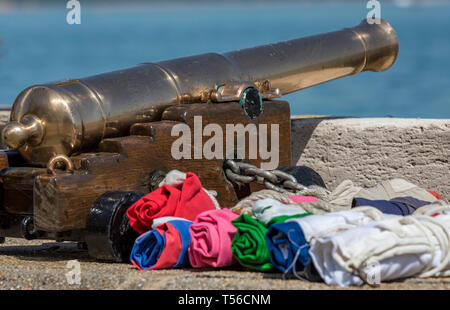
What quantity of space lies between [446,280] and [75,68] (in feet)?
142

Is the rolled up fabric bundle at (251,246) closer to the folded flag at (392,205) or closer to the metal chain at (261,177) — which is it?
the folded flag at (392,205)

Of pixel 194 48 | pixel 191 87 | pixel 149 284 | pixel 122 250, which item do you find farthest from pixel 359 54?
pixel 194 48

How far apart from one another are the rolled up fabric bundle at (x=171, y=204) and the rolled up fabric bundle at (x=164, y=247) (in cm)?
13

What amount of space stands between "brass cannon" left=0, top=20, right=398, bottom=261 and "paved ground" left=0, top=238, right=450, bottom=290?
6.5 inches

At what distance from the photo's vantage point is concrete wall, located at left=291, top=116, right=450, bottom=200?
5.54 m

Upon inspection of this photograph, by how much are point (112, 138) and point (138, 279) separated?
114 cm

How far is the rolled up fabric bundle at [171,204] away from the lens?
3.93 metres

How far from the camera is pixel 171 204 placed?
13.0 ft

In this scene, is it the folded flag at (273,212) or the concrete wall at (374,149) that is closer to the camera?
the folded flag at (273,212)

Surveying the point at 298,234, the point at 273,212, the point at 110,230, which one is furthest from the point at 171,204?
the point at 298,234

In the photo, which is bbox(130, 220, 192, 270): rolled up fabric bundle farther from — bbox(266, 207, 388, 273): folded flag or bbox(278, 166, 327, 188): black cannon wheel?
bbox(278, 166, 327, 188): black cannon wheel

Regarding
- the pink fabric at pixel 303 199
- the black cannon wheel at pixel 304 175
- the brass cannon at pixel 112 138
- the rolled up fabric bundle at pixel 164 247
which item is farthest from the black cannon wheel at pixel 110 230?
the black cannon wheel at pixel 304 175

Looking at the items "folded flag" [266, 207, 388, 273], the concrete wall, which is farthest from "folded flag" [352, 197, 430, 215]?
the concrete wall

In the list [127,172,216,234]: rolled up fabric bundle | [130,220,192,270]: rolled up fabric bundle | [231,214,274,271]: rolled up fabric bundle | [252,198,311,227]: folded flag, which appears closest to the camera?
[231,214,274,271]: rolled up fabric bundle
